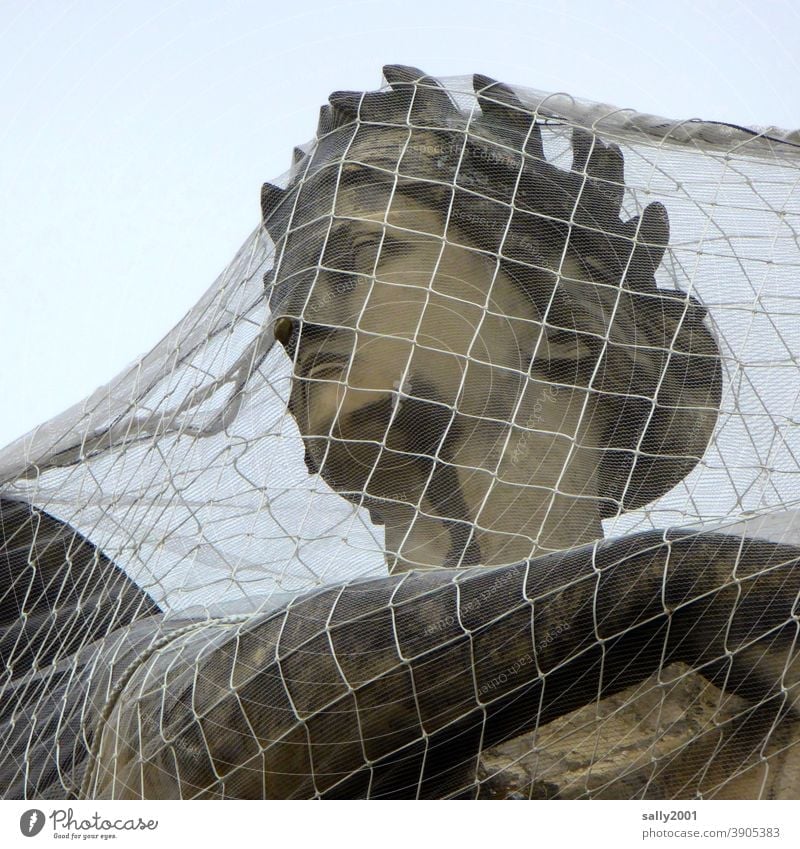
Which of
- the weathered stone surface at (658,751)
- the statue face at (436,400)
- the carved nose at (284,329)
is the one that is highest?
the carved nose at (284,329)

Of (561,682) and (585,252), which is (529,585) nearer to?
(561,682)

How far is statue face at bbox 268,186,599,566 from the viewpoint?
10.1 feet

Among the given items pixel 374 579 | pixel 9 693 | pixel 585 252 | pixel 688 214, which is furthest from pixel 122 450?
pixel 688 214

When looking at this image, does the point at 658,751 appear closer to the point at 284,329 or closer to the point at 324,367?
the point at 324,367

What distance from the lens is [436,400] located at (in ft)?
10.2

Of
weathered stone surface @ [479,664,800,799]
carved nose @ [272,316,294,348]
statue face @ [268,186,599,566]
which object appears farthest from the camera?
carved nose @ [272,316,294,348]

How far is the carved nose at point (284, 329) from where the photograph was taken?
321cm
